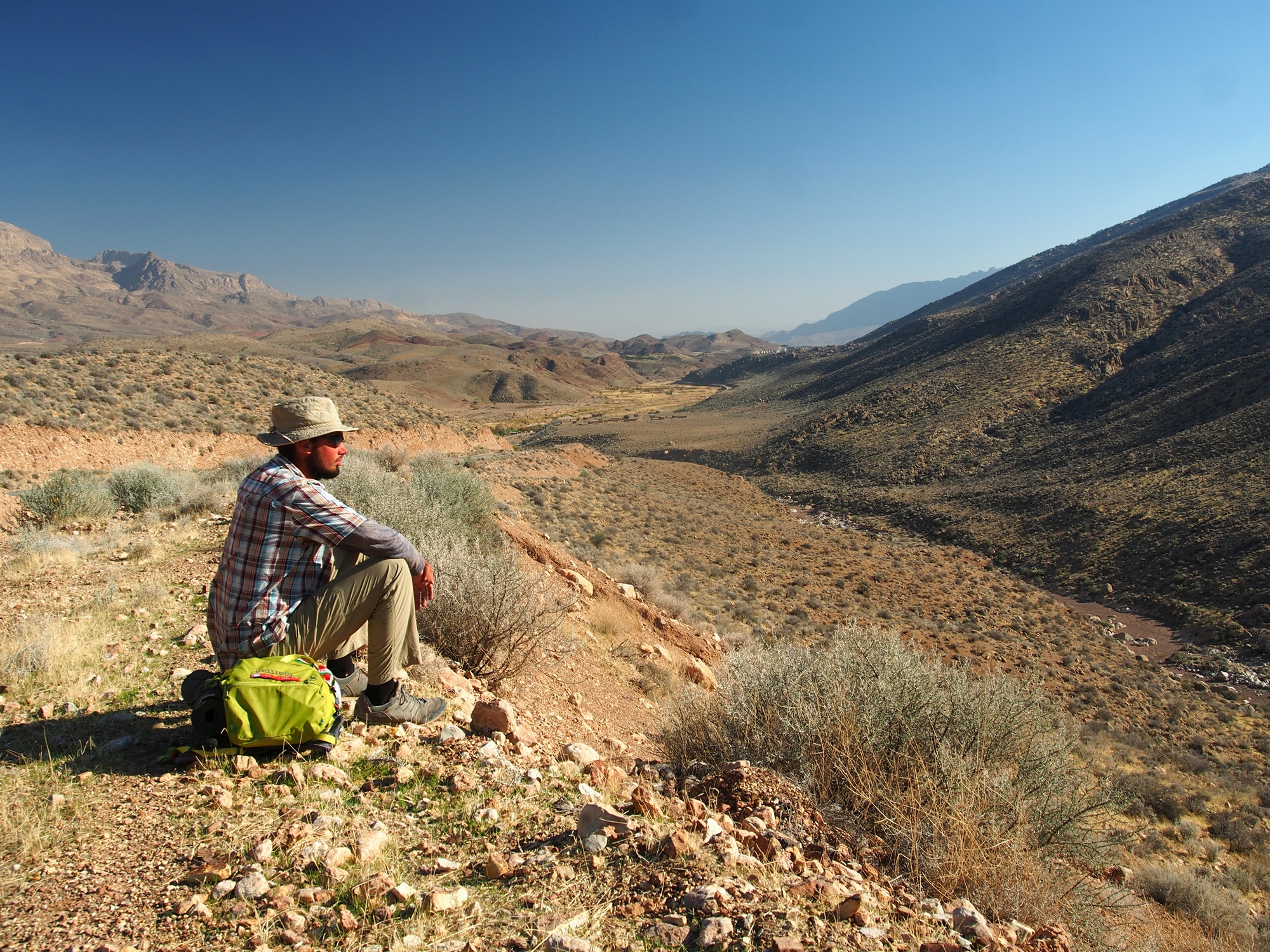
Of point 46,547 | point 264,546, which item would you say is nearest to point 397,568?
point 264,546

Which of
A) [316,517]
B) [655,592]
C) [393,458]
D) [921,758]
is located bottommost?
[655,592]

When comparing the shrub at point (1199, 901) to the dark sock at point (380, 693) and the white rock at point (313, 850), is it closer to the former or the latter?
the dark sock at point (380, 693)

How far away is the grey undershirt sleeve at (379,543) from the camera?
110 inches

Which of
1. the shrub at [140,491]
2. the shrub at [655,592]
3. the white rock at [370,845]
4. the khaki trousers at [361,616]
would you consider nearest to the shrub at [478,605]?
the khaki trousers at [361,616]

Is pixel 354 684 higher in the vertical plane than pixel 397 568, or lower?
lower

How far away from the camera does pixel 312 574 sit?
2.98m

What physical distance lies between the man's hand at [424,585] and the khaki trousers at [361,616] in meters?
0.05

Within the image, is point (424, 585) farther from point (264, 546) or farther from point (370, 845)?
point (370, 845)

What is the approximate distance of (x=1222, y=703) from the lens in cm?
1132

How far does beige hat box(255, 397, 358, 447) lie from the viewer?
9.46ft

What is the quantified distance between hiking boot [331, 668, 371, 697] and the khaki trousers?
180mm

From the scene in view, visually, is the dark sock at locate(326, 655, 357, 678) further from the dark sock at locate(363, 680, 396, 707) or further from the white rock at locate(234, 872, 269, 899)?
the white rock at locate(234, 872, 269, 899)

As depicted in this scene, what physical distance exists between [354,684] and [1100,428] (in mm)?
33834

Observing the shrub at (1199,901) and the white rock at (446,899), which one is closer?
the white rock at (446,899)
